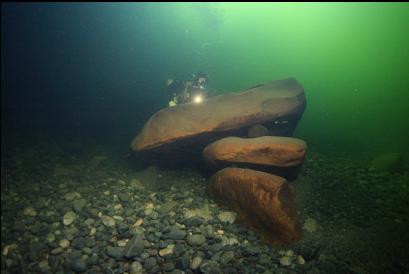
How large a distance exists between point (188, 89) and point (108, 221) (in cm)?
573

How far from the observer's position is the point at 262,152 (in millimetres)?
5434

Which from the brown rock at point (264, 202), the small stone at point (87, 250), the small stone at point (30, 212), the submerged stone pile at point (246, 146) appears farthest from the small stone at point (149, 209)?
the small stone at point (30, 212)

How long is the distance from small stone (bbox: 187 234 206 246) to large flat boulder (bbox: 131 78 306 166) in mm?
2489

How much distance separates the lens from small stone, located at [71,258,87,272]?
405 cm

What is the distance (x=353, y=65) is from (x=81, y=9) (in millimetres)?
30889

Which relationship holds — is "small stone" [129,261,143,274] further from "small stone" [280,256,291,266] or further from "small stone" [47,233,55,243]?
"small stone" [280,256,291,266]

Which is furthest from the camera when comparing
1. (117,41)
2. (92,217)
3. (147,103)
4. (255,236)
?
(117,41)

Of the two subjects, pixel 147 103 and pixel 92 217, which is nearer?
pixel 92 217

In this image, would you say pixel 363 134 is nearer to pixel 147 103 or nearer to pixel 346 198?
pixel 346 198

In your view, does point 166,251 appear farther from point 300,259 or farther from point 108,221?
point 300,259

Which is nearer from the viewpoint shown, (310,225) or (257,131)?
(310,225)

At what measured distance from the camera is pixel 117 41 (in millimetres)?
25172

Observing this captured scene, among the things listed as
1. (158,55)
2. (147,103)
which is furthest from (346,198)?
(158,55)

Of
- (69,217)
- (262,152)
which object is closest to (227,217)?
(262,152)
